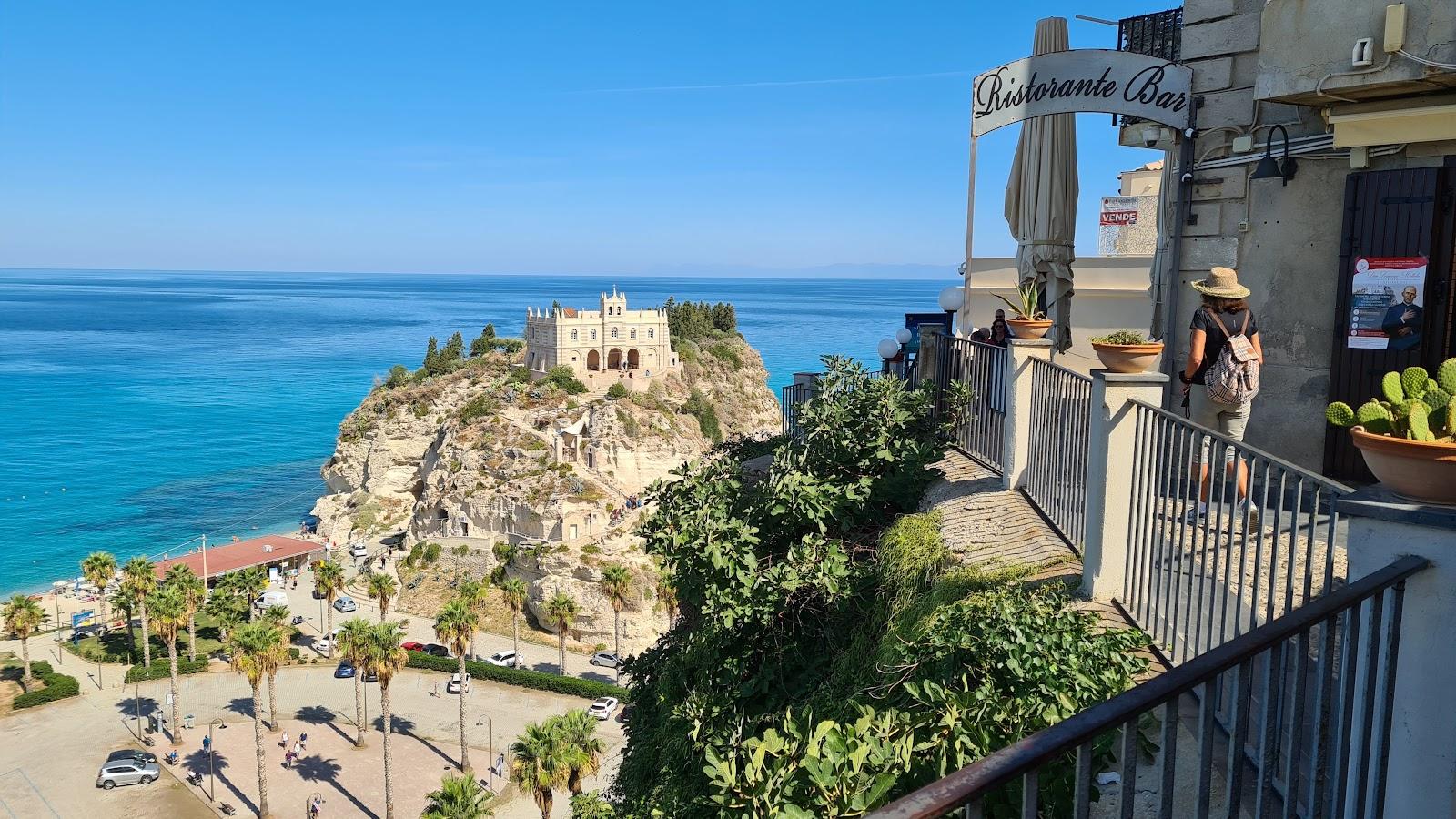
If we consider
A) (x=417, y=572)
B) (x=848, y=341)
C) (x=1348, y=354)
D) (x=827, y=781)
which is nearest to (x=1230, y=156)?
(x=1348, y=354)

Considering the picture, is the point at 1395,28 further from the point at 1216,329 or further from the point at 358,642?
the point at 358,642

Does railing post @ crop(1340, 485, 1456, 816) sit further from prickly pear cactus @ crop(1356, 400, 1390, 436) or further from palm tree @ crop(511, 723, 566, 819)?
palm tree @ crop(511, 723, 566, 819)

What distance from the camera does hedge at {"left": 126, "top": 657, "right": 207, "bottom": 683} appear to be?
4159cm

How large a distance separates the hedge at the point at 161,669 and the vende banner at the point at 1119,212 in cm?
4056

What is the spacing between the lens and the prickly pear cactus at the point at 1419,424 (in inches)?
117

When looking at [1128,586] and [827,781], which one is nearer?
[827,781]

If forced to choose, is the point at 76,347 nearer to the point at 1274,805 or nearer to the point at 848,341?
the point at 848,341

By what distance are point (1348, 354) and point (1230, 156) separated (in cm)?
221

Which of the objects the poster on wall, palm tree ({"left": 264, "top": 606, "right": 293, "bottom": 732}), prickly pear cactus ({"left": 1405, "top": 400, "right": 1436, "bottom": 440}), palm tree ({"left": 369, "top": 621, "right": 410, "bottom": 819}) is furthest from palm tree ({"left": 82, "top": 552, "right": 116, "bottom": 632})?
prickly pear cactus ({"left": 1405, "top": 400, "right": 1436, "bottom": 440})

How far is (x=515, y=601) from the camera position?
1738 inches

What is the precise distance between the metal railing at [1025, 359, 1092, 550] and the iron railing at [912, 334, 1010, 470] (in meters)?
0.60

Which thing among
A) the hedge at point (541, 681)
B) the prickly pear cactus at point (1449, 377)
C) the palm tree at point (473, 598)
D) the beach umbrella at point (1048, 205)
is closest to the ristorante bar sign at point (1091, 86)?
the beach umbrella at point (1048, 205)

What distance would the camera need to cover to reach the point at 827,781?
3.38m

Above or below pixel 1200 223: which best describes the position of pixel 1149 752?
below
